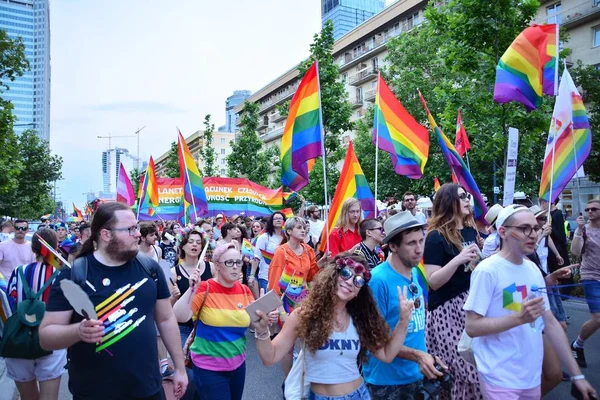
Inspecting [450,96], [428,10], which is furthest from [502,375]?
[428,10]

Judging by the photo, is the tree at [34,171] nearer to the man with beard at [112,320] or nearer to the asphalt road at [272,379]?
the asphalt road at [272,379]

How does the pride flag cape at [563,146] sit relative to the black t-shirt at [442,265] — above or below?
above

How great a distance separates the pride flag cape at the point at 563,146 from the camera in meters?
6.26

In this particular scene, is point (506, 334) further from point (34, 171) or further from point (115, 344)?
point (34, 171)

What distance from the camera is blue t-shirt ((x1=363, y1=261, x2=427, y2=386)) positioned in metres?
3.29

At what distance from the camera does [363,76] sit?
48.0 metres

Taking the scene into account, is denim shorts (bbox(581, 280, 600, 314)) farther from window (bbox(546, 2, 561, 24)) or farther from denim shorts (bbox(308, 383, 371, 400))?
Result: window (bbox(546, 2, 561, 24))

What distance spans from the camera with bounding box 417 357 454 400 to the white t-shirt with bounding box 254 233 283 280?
4.69 metres

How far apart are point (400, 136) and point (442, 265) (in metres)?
4.38

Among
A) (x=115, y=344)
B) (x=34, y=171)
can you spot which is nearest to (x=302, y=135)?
(x=115, y=344)

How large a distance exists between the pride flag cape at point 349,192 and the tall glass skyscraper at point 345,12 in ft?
435

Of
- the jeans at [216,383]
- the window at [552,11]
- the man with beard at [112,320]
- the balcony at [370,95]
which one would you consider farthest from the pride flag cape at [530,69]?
the balcony at [370,95]

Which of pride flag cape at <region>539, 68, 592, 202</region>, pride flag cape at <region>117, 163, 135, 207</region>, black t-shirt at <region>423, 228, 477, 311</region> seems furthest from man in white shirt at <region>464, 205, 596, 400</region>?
pride flag cape at <region>117, 163, 135, 207</region>

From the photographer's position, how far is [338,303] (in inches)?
120
